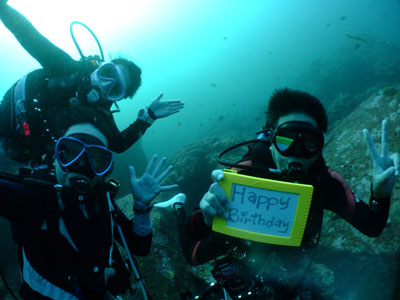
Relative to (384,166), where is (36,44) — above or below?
above

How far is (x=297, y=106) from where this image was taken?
2.32 metres

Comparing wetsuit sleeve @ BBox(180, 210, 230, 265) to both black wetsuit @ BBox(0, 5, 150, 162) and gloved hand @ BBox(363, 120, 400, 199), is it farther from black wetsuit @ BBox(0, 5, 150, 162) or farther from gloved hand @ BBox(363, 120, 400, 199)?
black wetsuit @ BBox(0, 5, 150, 162)

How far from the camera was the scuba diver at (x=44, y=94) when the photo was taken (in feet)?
10.8

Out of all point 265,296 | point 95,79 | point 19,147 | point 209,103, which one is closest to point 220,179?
point 265,296

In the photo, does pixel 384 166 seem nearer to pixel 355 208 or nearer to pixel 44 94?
pixel 355 208

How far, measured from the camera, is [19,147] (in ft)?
11.6

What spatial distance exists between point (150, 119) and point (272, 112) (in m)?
3.08

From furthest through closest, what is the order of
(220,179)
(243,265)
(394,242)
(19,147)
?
(19,147) → (394,242) → (243,265) → (220,179)

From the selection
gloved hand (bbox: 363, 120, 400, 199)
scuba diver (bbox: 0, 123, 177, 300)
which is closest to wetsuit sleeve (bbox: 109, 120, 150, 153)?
scuba diver (bbox: 0, 123, 177, 300)

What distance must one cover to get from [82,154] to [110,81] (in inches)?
81.5

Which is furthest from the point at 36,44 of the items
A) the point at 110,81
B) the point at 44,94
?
the point at 110,81

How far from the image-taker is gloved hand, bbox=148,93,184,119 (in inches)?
190

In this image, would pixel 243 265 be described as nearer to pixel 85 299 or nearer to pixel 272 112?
pixel 85 299

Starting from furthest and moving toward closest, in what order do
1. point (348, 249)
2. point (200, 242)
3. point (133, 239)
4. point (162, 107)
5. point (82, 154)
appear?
point (162, 107), point (348, 249), point (200, 242), point (133, 239), point (82, 154)
